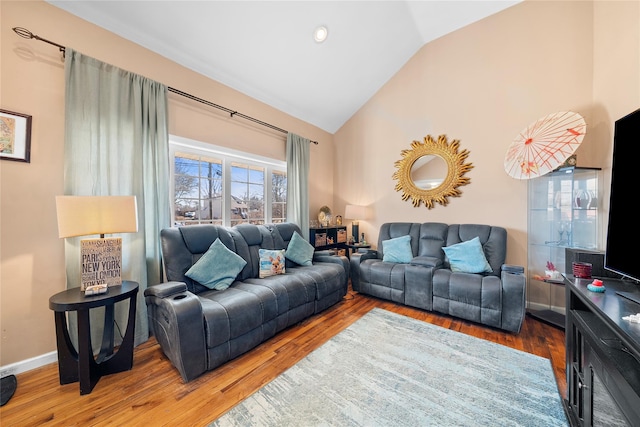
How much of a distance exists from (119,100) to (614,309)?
350cm

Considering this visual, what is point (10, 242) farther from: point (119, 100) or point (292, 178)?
point (292, 178)

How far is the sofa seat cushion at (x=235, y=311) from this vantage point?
1773 millimetres

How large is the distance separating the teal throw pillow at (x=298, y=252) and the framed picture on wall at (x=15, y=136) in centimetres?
237

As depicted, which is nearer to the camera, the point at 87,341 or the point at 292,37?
the point at 87,341

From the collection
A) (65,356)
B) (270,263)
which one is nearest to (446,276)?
(270,263)

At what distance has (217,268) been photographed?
232cm

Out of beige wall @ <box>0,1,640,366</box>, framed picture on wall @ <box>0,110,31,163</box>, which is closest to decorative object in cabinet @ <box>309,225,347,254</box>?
beige wall @ <box>0,1,640,366</box>

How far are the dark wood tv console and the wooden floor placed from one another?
0.49 metres

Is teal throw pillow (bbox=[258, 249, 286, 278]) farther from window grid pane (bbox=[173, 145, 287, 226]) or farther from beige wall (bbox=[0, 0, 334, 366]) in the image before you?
beige wall (bbox=[0, 0, 334, 366])

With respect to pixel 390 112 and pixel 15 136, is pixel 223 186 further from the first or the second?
pixel 390 112

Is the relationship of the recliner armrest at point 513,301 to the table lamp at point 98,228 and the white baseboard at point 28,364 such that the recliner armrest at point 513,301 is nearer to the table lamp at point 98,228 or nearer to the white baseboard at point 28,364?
the table lamp at point 98,228

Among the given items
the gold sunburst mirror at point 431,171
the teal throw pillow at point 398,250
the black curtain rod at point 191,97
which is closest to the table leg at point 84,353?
the black curtain rod at point 191,97

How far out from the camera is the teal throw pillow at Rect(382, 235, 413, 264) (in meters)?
3.28

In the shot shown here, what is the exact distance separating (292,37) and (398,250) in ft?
9.70
